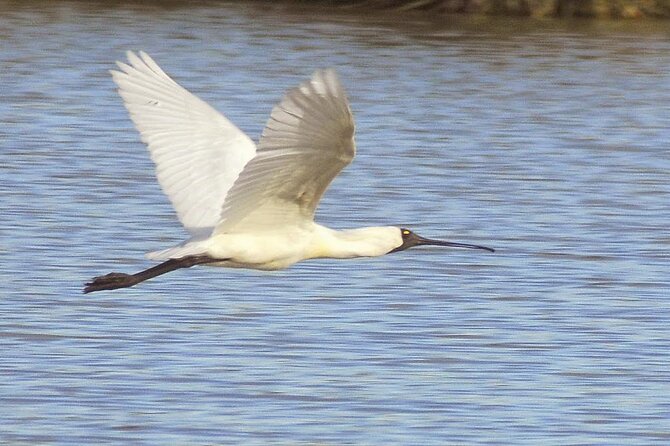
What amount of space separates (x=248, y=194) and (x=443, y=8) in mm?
17807

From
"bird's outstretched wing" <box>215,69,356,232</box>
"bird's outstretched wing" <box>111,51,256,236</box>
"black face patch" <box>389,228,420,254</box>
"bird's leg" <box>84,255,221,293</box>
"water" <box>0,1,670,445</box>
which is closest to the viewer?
"bird's outstretched wing" <box>215,69,356,232</box>

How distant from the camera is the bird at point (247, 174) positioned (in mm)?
6508

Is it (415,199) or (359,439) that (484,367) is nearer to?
(359,439)

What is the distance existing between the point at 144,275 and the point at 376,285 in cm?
255

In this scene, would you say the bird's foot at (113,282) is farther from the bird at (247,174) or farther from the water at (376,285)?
the water at (376,285)

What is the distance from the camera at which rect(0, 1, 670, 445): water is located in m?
7.79

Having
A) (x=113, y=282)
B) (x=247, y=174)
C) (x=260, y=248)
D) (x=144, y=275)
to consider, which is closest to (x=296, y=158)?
(x=247, y=174)

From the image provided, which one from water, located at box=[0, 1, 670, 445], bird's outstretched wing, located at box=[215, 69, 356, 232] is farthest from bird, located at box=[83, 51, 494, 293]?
water, located at box=[0, 1, 670, 445]

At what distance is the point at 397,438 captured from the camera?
7457 millimetres

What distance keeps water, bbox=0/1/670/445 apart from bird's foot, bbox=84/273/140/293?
433 millimetres

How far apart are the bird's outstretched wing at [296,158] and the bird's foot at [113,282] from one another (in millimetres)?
490

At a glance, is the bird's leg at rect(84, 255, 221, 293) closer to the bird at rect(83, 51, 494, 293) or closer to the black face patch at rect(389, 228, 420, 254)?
the bird at rect(83, 51, 494, 293)

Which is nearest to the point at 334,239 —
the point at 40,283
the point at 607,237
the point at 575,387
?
the point at 575,387

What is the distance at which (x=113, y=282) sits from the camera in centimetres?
793
